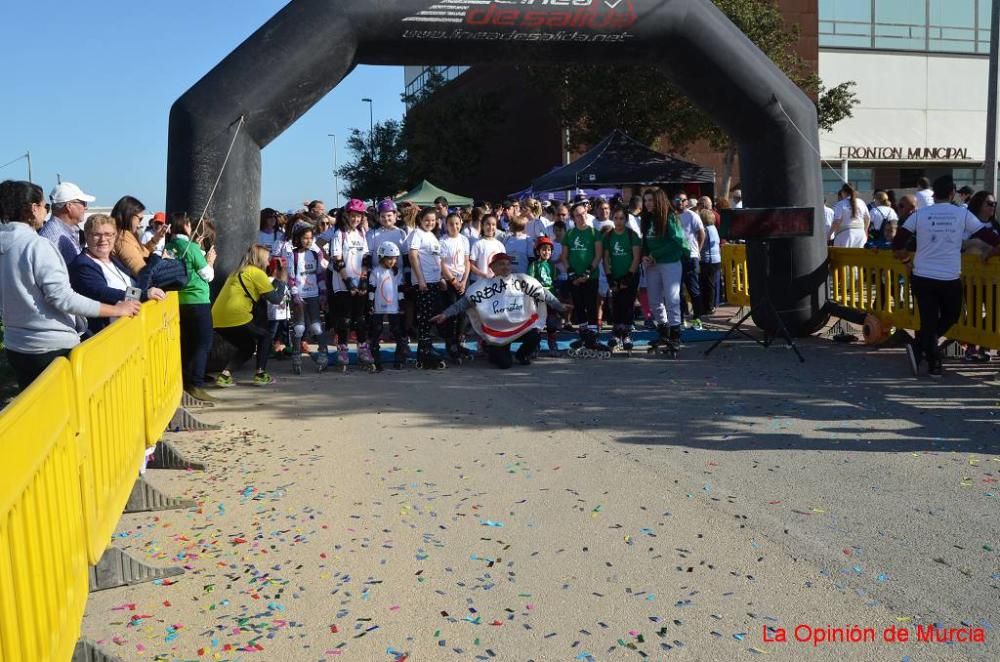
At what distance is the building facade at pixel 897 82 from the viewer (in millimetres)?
42906

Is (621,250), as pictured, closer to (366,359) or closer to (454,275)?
(454,275)

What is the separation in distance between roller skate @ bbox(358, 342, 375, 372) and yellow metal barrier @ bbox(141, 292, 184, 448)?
3.12m

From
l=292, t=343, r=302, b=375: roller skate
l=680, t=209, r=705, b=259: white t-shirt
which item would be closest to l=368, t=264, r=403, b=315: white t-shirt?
l=292, t=343, r=302, b=375: roller skate

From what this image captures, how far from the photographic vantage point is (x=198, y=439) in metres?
7.52

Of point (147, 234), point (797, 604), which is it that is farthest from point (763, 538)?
point (147, 234)

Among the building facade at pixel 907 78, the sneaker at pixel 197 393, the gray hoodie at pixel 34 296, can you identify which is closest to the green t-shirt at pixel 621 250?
the sneaker at pixel 197 393

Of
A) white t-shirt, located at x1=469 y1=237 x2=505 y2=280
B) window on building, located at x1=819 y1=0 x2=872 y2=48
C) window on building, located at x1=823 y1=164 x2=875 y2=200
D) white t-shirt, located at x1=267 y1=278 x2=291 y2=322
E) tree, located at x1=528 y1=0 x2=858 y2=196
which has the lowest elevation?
white t-shirt, located at x1=267 y1=278 x2=291 y2=322

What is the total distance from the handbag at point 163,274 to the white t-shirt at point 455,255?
14.5 ft

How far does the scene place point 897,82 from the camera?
44.0 m

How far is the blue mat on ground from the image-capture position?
39.0ft

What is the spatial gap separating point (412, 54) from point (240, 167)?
2.35 metres

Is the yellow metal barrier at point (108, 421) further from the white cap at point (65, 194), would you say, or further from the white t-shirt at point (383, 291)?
the white t-shirt at point (383, 291)

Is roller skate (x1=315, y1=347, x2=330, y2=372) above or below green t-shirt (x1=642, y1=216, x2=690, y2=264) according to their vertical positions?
Answer: below

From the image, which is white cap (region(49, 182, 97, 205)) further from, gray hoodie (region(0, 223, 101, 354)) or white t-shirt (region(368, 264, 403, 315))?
white t-shirt (region(368, 264, 403, 315))
